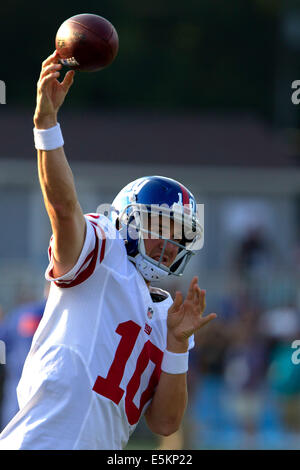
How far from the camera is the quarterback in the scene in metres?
3.39

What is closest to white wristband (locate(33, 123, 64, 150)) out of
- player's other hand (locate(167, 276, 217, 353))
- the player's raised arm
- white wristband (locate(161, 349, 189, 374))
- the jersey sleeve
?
the player's raised arm

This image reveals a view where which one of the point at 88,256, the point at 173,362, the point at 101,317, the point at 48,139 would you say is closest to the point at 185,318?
the point at 173,362

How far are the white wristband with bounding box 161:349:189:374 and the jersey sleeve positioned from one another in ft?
1.84

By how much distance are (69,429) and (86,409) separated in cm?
10

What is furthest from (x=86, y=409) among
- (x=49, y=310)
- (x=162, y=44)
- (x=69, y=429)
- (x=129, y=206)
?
(x=162, y=44)

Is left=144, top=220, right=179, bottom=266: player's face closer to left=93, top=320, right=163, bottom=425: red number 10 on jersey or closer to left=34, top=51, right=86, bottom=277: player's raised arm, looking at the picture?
left=93, top=320, right=163, bottom=425: red number 10 on jersey

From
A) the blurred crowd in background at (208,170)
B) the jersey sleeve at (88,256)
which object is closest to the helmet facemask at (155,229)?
the jersey sleeve at (88,256)

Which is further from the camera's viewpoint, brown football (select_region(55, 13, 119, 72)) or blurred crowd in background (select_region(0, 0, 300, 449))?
blurred crowd in background (select_region(0, 0, 300, 449))

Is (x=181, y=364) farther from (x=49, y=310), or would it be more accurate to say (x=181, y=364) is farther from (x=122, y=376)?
(x=49, y=310)

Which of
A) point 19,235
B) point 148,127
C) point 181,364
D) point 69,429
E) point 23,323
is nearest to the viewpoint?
point 69,429

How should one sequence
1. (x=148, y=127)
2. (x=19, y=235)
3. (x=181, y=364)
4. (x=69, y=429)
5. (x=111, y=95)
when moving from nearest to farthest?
(x=69, y=429) < (x=181, y=364) < (x=19, y=235) < (x=148, y=127) < (x=111, y=95)

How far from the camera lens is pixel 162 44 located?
1280 inches
